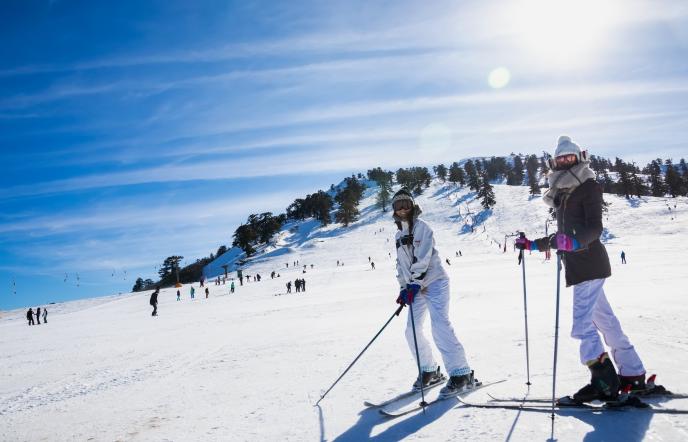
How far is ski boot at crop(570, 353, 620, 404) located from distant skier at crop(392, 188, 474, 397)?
1.07 metres

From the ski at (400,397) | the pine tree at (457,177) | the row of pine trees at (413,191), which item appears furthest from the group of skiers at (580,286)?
the pine tree at (457,177)

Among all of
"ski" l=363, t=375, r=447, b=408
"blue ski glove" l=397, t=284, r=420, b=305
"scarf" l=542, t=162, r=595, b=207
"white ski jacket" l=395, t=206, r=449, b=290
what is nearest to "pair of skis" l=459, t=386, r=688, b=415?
"ski" l=363, t=375, r=447, b=408

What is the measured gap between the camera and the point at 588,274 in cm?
371

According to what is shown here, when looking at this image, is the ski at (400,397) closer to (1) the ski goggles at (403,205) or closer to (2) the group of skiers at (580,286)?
(2) the group of skiers at (580,286)

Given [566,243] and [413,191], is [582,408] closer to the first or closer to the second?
[566,243]

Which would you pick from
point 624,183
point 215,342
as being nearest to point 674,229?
point 624,183

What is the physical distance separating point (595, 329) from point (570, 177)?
1406 mm

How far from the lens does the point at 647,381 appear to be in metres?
3.71

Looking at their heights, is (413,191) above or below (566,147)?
above

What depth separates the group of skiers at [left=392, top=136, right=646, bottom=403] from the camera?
11.8 feet

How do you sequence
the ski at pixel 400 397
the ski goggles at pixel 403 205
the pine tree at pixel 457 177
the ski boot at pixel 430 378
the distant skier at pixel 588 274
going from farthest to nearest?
the pine tree at pixel 457 177 < the ski goggles at pixel 403 205 < the ski boot at pixel 430 378 < the ski at pixel 400 397 < the distant skier at pixel 588 274

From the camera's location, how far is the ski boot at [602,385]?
11.4ft

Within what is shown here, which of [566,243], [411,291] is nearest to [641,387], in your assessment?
[566,243]

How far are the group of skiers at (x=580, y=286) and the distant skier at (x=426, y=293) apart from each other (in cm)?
1
